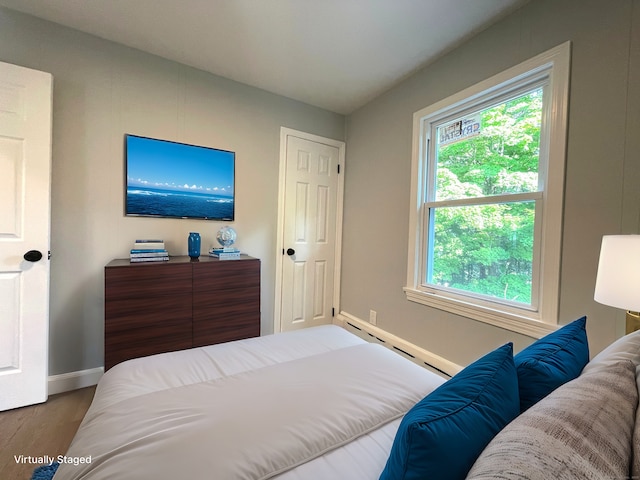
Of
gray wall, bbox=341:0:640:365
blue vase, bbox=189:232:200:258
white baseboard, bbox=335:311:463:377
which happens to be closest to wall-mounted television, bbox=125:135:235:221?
blue vase, bbox=189:232:200:258

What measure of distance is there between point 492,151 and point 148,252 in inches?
98.6

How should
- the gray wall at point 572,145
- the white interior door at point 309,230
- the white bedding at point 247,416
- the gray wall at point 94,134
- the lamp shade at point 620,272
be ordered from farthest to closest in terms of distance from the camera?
1. the white interior door at point 309,230
2. the gray wall at point 94,134
3. the gray wall at point 572,145
4. the lamp shade at point 620,272
5. the white bedding at point 247,416

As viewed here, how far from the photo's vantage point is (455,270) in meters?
2.04

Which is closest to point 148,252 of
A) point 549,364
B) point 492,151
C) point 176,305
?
point 176,305

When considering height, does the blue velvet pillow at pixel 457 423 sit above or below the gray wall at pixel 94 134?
below

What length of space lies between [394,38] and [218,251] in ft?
6.67

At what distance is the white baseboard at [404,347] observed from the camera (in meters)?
1.96

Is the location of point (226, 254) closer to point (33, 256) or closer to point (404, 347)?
point (33, 256)

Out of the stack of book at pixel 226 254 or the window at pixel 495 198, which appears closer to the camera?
the window at pixel 495 198

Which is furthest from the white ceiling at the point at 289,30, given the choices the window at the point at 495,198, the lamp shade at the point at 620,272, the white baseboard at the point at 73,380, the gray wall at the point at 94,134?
the white baseboard at the point at 73,380

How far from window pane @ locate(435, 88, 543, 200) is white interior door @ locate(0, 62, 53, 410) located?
9.01 ft

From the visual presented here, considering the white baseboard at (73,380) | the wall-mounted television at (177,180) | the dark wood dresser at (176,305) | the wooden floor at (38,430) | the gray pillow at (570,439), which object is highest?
the wall-mounted television at (177,180)

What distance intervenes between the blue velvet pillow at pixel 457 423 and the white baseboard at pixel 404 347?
1423 mm

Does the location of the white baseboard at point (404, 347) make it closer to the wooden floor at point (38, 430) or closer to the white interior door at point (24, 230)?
the wooden floor at point (38, 430)
